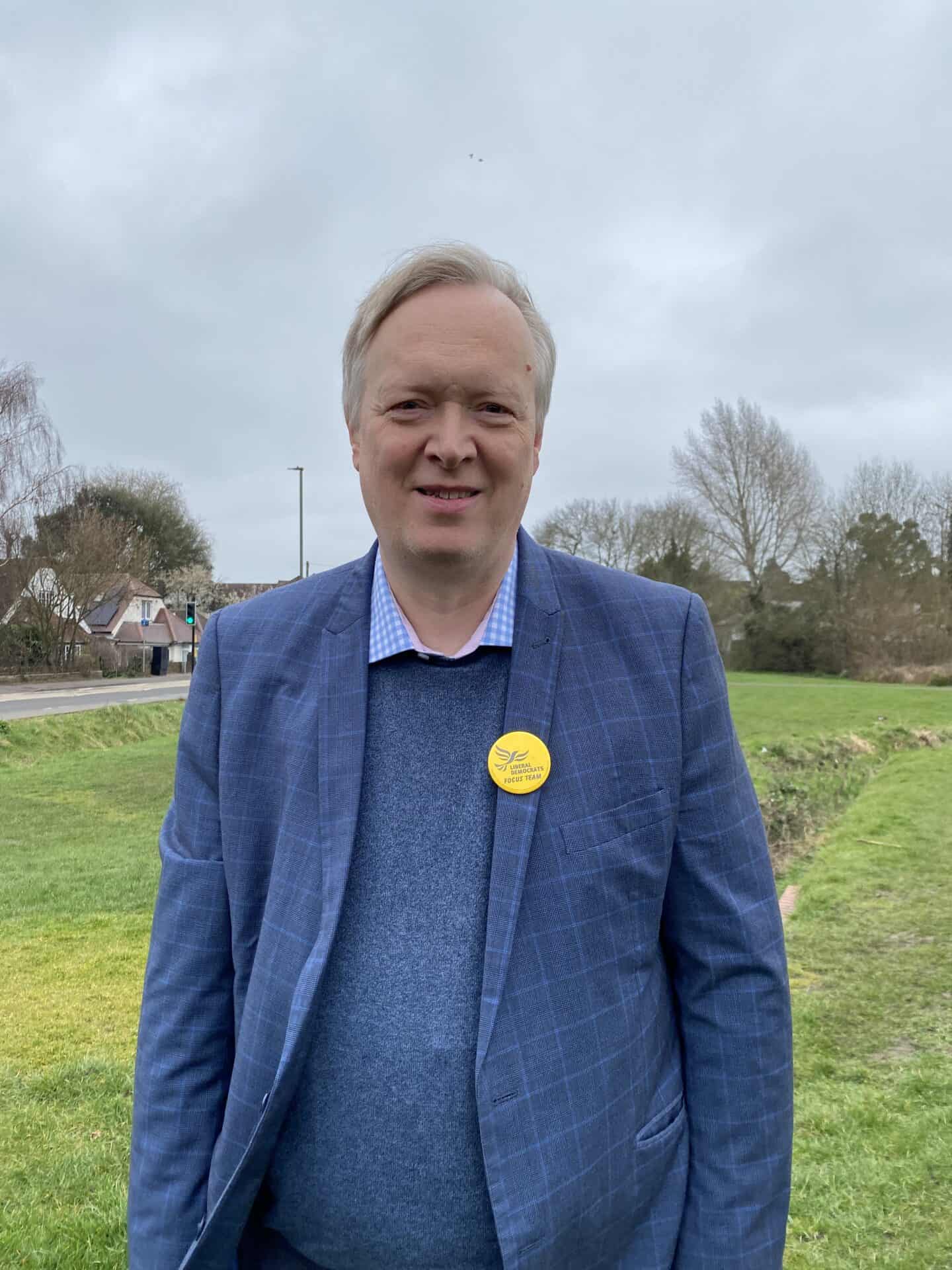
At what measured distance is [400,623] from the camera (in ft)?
5.81

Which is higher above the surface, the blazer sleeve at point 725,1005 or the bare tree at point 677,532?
the bare tree at point 677,532

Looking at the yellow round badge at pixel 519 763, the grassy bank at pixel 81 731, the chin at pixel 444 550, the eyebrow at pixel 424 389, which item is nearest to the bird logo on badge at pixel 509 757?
the yellow round badge at pixel 519 763

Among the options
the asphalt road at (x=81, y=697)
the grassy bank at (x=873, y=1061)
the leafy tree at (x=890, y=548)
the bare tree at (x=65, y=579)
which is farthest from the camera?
the leafy tree at (x=890, y=548)

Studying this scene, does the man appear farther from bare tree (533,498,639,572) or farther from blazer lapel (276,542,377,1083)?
bare tree (533,498,639,572)

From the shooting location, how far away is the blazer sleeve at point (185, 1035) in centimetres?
167

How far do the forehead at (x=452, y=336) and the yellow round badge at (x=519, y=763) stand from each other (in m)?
0.63

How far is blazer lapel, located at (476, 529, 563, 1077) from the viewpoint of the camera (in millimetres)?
1507

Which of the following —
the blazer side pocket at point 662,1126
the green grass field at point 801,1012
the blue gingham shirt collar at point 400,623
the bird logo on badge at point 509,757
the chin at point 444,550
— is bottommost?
the green grass field at point 801,1012

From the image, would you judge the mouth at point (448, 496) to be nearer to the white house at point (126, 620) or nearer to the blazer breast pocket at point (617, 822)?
the blazer breast pocket at point (617, 822)

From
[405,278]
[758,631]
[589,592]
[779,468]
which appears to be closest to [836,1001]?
[589,592]

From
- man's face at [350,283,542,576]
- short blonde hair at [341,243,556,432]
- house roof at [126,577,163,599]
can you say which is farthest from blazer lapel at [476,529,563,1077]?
house roof at [126,577,163,599]

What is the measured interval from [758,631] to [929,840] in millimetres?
39482

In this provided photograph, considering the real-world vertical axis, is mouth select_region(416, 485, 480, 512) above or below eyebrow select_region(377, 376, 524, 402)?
below

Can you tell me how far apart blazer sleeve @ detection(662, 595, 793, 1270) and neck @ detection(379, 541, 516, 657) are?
1.20ft
